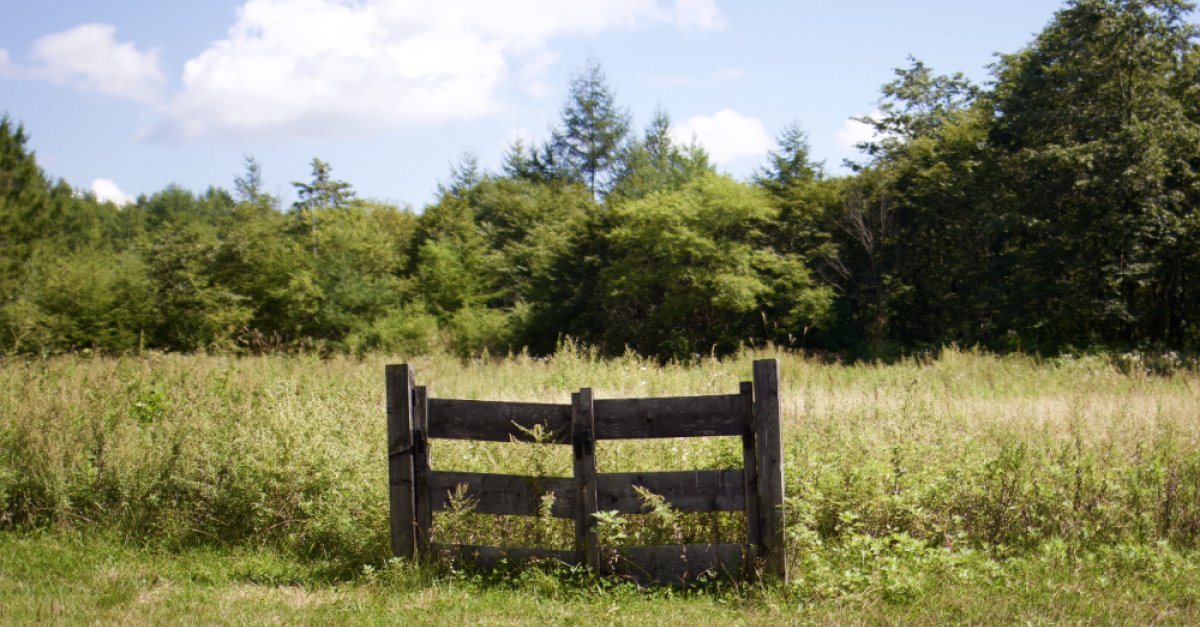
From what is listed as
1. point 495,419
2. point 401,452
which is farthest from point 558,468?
point 401,452

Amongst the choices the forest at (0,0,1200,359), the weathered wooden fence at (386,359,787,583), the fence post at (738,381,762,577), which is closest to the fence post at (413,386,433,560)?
the weathered wooden fence at (386,359,787,583)

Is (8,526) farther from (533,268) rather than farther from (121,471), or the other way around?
(533,268)

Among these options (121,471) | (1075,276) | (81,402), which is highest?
(1075,276)

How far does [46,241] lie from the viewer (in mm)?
47719

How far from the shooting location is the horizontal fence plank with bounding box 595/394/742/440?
217 inches

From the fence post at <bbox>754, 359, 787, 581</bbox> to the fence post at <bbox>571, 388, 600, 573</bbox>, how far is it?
108 centimetres

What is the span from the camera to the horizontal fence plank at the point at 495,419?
18.9 ft

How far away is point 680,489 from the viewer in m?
5.59

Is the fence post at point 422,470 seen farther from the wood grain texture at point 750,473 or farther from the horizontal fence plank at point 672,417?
the wood grain texture at point 750,473

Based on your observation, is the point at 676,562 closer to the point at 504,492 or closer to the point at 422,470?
the point at 504,492

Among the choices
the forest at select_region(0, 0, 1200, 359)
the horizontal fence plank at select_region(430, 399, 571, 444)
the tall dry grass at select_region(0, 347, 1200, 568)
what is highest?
the forest at select_region(0, 0, 1200, 359)

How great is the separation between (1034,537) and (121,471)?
25.1 ft

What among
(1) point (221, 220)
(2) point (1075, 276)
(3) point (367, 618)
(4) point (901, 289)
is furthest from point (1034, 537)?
(1) point (221, 220)

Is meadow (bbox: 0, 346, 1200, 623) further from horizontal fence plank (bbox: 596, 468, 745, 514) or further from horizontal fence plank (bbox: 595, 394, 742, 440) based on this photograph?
horizontal fence plank (bbox: 595, 394, 742, 440)
